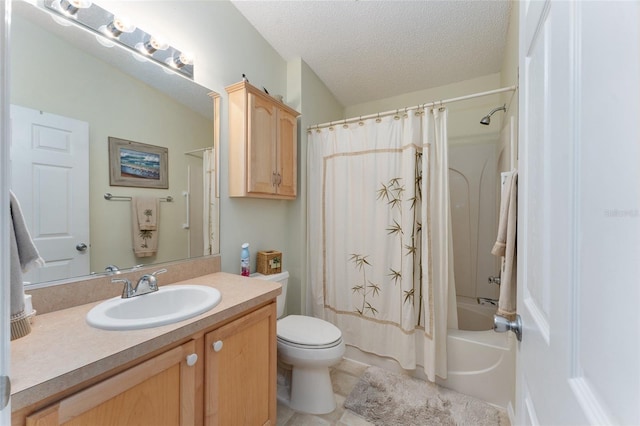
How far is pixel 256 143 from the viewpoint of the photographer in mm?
1809

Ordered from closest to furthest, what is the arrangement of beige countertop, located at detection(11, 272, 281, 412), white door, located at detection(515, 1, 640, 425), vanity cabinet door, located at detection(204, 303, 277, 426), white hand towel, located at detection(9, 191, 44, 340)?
white door, located at detection(515, 1, 640, 425)
beige countertop, located at detection(11, 272, 281, 412)
white hand towel, located at detection(9, 191, 44, 340)
vanity cabinet door, located at detection(204, 303, 277, 426)

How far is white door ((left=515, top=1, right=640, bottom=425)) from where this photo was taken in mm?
268

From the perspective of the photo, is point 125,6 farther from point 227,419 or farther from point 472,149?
point 472,149

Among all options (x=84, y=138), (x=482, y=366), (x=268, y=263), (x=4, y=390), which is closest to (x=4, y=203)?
(x=4, y=390)

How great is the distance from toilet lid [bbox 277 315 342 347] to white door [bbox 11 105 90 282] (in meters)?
1.09

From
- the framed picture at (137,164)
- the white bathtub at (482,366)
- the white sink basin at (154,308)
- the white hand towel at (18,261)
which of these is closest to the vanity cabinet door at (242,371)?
the white sink basin at (154,308)

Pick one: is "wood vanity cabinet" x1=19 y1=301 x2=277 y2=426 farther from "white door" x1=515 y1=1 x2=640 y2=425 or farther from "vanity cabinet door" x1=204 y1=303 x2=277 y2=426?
"white door" x1=515 y1=1 x2=640 y2=425

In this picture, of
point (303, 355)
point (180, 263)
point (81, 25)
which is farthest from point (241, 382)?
point (81, 25)

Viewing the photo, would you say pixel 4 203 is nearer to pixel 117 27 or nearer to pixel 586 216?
pixel 586 216

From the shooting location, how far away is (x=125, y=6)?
129cm

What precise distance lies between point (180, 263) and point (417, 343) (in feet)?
5.64

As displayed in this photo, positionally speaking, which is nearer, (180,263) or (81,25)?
(81,25)

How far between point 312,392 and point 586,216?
1707 millimetres

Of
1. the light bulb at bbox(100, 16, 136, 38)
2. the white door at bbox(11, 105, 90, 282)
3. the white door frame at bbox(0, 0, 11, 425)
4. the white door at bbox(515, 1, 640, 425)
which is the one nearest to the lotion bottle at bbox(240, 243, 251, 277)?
the white door at bbox(11, 105, 90, 282)
